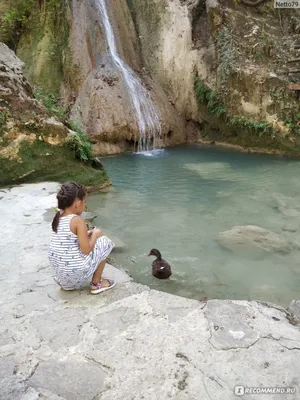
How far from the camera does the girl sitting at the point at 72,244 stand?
10.7ft

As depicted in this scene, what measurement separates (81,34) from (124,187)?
8.05 m

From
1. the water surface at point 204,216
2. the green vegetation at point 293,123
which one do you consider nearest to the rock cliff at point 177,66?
the green vegetation at point 293,123

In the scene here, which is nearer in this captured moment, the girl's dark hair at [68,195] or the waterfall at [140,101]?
the girl's dark hair at [68,195]

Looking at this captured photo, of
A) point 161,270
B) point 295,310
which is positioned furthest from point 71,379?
point 161,270

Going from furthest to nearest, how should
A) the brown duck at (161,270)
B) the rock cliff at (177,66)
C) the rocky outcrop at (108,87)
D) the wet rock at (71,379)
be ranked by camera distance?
1. the rocky outcrop at (108,87)
2. the rock cliff at (177,66)
3. the brown duck at (161,270)
4. the wet rock at (71,379)

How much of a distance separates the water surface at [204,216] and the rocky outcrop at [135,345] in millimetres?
1109

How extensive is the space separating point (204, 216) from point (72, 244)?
364 cm

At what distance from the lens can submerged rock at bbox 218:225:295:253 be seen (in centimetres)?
521

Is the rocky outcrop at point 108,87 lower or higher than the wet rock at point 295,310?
higher

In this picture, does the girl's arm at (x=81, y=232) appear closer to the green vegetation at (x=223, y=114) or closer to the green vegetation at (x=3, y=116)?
the green vegetation at (x=3, y=116)

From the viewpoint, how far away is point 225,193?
785 cm

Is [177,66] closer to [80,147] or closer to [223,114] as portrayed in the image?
[223,114]

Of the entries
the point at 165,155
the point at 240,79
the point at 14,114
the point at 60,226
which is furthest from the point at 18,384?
the point at 240,79

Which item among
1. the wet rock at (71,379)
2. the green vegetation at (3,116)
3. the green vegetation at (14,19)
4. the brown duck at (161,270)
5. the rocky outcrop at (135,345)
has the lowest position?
the brown duck at (161,270)
